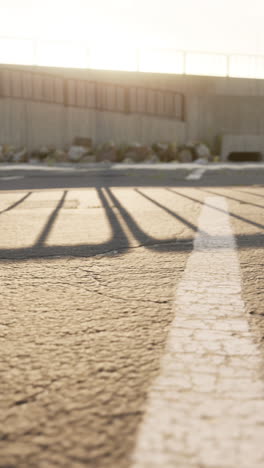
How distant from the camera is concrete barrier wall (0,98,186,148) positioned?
870 inches

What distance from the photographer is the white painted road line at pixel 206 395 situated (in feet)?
3.04

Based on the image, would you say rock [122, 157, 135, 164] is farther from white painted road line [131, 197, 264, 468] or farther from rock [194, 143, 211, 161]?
white painted road line [131, 197, 264, 468]

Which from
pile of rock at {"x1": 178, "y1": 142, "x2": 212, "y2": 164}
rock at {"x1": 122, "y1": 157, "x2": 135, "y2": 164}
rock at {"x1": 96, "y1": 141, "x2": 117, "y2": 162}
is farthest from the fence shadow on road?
pile of rock at {"x1": 178, "y1": 142, "x2": 212, "y2": 164}

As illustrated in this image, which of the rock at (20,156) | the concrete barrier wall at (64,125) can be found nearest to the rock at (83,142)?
the concrete barrier wall at (64,125)

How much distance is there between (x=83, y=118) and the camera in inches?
896

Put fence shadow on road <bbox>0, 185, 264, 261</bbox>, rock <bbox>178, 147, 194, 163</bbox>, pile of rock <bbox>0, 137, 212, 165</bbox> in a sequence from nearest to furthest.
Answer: fence shadow on road <bbox>0, 185, 264, 261</bbox> → pile of rock <bbox>0, 137, 212, 165</bbox> → rock <bbox>178, 147, 194, 163</bbox>

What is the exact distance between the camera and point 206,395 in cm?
115

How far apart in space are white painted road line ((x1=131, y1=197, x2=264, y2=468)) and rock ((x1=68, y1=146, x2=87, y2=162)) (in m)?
19.8

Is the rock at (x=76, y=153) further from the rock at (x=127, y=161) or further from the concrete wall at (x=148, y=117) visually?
the rock at (x=127, y=161)

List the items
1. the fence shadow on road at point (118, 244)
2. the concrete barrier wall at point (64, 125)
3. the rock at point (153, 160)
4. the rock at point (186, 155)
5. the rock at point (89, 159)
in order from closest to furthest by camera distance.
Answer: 1. the fence shadow on road at point (118, 244)
2. the rock at point (89, 159)
3. the concrete barrier wall at point (64, 125)
4. the rock at point (153, 160)
5. the rock at point (186, 155)

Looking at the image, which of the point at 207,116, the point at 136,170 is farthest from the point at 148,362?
the point at 207,116

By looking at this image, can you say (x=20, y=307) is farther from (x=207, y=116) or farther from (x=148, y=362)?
(x=207, y=116)

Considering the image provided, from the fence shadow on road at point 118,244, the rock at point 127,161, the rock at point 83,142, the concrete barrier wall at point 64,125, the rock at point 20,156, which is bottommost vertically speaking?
the fence shadow on road at point 118,244

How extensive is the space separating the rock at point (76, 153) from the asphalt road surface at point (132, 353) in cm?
1835
